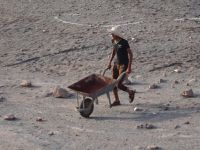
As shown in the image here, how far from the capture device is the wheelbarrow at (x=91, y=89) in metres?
11.9

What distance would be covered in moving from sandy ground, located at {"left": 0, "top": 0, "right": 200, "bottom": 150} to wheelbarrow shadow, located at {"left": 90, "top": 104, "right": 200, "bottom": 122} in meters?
0.02

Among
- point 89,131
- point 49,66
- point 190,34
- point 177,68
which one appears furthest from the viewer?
point 190,34

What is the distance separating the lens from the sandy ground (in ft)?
35.3

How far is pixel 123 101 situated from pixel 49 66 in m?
3.81

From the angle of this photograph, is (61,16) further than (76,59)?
Yes

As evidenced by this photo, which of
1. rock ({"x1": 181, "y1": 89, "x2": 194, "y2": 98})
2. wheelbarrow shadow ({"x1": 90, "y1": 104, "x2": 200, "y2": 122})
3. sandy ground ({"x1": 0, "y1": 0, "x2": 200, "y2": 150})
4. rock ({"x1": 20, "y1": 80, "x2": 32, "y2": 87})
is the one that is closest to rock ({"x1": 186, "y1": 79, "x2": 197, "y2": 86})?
sandy ground ({"x1": 0, "y1": 0, "x2": 200, "y2": 150})

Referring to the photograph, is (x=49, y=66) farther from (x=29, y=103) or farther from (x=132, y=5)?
(x=132, y=5)

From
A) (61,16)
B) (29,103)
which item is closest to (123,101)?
(29,103)

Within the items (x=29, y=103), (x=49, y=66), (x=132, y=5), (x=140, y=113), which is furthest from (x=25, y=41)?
(x=140, y=113)

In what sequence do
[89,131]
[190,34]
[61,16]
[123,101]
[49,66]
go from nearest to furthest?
[89,131], [123,101], [49,66], [190,34], [61,16]

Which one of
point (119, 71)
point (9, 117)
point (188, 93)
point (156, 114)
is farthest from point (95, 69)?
point (9, 117)

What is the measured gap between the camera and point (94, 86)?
12312 mm

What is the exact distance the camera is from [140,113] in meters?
12.1

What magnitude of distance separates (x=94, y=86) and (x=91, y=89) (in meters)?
0.11
